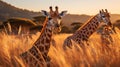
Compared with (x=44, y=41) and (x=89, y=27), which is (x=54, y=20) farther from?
(x=89, y=27)

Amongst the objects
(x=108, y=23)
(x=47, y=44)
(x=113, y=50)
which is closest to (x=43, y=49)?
(x=47, y=44)

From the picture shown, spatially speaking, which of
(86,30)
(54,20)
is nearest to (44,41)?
(54,20)

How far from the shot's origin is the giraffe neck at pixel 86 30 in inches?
411

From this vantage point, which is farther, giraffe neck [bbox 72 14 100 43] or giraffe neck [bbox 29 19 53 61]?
giraffe neck [bbox 72 14 100 43]

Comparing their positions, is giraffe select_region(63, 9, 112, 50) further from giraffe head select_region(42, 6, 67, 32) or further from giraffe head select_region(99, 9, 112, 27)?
giraffe head select_region(42, 6, 67, 32)

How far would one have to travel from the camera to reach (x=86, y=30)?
10.7 metres

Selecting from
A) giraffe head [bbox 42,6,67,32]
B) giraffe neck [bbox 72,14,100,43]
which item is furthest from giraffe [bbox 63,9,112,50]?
giraffe head [bbox 42,6,67,32]

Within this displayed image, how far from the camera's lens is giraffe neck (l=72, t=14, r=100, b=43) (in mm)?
10441

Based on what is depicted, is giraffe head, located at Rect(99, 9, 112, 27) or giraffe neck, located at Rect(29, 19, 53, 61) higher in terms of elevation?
giraffe neck, located at Rect(29, 19, 53, 61)

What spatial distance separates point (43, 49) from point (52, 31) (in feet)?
1.16

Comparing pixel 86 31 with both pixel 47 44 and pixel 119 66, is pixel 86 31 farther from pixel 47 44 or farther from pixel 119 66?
pixel 119 66

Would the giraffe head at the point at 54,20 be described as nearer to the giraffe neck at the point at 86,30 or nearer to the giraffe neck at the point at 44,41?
the giraffe neck at the point at 44,41

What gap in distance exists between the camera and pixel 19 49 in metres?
6.64

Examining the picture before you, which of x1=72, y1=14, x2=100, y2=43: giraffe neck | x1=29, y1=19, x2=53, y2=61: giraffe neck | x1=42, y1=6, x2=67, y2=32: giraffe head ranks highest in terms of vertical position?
A: x1=42, y1=6, x2=67, y2=32: giraffe head
